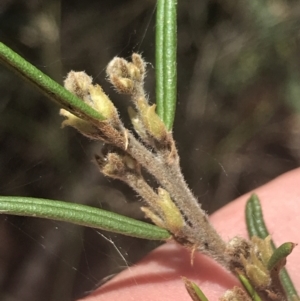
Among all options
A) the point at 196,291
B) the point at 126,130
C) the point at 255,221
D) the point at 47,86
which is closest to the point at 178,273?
the point at 255,221

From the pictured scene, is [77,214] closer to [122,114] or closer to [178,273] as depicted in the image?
[178,273]

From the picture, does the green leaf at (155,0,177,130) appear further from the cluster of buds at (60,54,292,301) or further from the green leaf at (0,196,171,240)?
the green leaf at (0,196,171,240)

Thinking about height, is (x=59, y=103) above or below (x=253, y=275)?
above

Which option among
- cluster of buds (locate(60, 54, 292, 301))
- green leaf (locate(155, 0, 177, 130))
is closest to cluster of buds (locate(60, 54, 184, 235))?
cluster of buds (locate(60, 54, 292, 301))

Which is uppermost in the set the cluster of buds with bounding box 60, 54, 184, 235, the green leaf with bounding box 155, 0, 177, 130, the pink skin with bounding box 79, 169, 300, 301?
the green leaf with bounding box 155, 0, 177, 130

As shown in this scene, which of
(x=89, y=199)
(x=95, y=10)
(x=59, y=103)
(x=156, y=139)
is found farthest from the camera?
(x=89, y=199)

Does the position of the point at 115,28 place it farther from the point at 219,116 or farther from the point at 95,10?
the point at 219,116

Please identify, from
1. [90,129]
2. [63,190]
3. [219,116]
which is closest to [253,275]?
[90,129]
